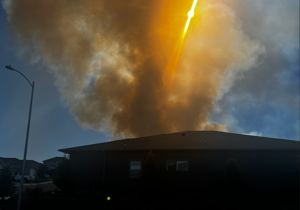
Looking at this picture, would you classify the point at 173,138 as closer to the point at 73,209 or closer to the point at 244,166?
the point at 244,166

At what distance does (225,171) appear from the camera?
17438 mm

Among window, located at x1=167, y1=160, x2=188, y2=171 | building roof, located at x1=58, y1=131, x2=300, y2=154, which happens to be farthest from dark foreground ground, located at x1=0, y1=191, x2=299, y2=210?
building roof, located at x1=58, y1=131, x2=300, y2=154

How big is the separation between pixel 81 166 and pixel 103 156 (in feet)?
6.62

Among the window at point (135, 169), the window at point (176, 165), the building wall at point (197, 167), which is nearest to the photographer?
the building wall at point (197, 167)

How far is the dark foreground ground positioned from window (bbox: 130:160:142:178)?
317 centimetres

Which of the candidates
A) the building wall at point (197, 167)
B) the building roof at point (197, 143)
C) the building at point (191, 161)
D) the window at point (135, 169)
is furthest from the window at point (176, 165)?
the window at point (135, 169)

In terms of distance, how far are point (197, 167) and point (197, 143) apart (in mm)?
2082

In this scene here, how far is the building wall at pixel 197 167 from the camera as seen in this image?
18500 millimetres

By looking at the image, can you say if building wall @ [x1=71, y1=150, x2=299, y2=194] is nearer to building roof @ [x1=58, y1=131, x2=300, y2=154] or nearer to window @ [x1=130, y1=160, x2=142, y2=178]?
window @ [x1=130, y1=160, x2=142, y2=178]

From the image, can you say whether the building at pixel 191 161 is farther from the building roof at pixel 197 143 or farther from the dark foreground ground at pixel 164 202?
Result: the dark foreground ground at pixel 164 202

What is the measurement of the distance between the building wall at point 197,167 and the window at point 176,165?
0.32 meters

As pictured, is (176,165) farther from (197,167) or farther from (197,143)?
(197,143)

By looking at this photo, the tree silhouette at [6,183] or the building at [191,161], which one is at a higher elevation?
the building at [191,161]

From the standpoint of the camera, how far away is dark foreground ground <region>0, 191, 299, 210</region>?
52.2 feet
